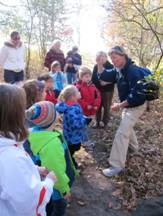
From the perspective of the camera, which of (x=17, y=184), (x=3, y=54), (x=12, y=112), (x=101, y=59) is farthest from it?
(x=3, y=54)

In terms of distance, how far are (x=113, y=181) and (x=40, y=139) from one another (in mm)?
2373

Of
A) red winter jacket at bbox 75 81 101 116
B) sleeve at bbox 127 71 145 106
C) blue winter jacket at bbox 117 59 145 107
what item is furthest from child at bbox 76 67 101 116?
sleeve at bbox 127 71 145 106

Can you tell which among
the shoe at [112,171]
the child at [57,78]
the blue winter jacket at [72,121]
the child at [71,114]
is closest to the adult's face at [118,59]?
the child at [71,114]

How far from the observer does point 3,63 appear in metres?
7.75

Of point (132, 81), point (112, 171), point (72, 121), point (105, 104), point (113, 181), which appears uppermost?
point (132, 81)

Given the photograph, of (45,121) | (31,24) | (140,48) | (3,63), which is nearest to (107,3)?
(140,48)

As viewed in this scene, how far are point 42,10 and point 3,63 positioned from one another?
809 centimetres

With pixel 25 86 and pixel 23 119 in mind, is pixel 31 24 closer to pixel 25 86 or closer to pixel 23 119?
pixel 25 86

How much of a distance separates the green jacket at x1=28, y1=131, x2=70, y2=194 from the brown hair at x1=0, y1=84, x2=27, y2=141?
34.2 inches

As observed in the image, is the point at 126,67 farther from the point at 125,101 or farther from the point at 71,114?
the point at 71,114

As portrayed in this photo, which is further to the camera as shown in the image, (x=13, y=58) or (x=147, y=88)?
(x=13, y=58)

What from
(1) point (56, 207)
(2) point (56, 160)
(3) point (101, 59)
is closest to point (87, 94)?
(3) point (101, 59)

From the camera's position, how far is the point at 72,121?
178 inches

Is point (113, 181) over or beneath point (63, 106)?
beneath
